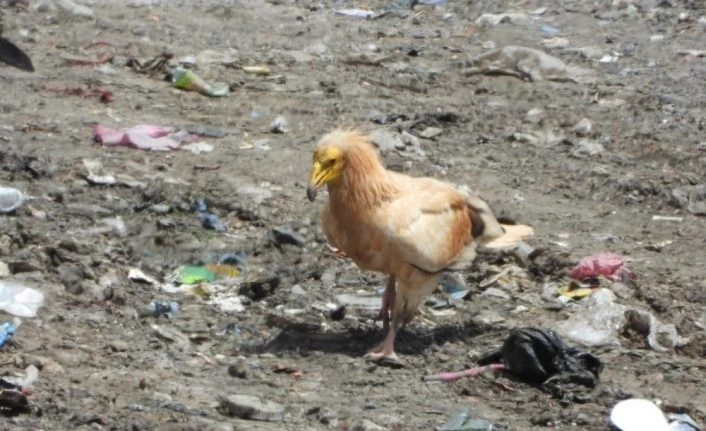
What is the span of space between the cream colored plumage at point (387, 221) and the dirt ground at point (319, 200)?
0.37 metres

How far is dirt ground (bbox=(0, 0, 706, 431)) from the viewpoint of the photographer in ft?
19.0

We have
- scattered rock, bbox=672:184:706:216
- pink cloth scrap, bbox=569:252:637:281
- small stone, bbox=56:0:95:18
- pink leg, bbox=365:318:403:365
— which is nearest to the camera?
pink leg, bbox=365:318:403:365

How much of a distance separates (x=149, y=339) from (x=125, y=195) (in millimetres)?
2216

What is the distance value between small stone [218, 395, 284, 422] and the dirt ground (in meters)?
0.06

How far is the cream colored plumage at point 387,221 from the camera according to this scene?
6066 mm

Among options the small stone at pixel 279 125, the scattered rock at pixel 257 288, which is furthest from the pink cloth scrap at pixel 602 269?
the small stone at pixel 279 125

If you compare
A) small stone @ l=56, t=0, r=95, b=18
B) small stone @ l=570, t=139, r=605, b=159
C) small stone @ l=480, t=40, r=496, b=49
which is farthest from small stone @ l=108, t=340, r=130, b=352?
small stone @ l=56, t=0, r=95, b=18

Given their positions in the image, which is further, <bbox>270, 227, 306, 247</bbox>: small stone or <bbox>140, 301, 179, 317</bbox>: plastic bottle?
<bbox>270, 227, 306, 247</bbox>: small stone

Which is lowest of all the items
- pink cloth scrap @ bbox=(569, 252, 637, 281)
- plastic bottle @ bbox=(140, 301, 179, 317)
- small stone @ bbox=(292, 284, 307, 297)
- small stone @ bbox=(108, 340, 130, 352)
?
small stone @ bbox=(292, 284, 307, 297)

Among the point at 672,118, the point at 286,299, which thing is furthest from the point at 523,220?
the point at 672,118

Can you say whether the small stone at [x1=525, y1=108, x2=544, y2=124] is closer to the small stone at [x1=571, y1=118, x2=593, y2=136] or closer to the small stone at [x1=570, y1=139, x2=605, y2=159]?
the small stone at [x1=571, y1=118, x2=593, y2=136]

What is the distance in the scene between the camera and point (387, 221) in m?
6.05

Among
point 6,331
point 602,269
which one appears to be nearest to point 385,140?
point 602,269

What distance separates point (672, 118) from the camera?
10.7m
